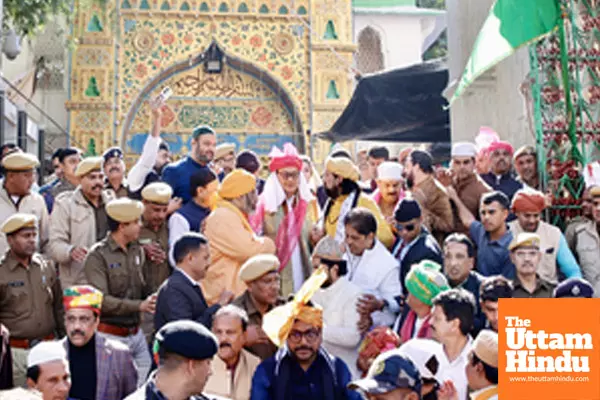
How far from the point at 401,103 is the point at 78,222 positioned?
6.68m

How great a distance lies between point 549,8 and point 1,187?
15.7 feet

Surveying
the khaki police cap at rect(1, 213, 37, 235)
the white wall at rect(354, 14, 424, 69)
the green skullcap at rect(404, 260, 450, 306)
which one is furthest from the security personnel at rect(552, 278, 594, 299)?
the white wall at rect(354, 14, 424, 69)

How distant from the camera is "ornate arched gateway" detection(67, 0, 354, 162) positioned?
18891 mm

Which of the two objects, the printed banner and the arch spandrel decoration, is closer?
the printed banner

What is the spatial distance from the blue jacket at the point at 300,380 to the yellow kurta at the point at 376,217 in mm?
1880

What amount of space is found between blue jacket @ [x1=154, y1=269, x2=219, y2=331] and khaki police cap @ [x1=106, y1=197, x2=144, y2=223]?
754 millimetres

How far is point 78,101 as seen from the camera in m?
18.7

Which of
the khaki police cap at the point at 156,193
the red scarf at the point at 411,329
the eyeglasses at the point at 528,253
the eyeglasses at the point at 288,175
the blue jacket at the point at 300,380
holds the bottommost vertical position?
the blue jacket at the point at 300,380

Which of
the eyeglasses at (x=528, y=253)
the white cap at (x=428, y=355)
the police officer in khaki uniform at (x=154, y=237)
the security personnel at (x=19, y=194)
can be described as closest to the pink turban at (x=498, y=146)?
the eyeglasses at (x=528, y=253)

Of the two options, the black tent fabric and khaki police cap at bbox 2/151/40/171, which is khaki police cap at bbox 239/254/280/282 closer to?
khaki police cap at bbox 2/151/40/171

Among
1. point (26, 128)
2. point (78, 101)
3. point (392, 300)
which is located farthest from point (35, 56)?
point (392, 300)

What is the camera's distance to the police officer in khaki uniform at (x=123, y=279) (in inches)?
220

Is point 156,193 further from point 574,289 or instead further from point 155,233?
point 574,289

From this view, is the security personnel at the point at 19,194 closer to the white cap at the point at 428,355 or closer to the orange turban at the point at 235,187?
the orange turban at the point at 235,187
